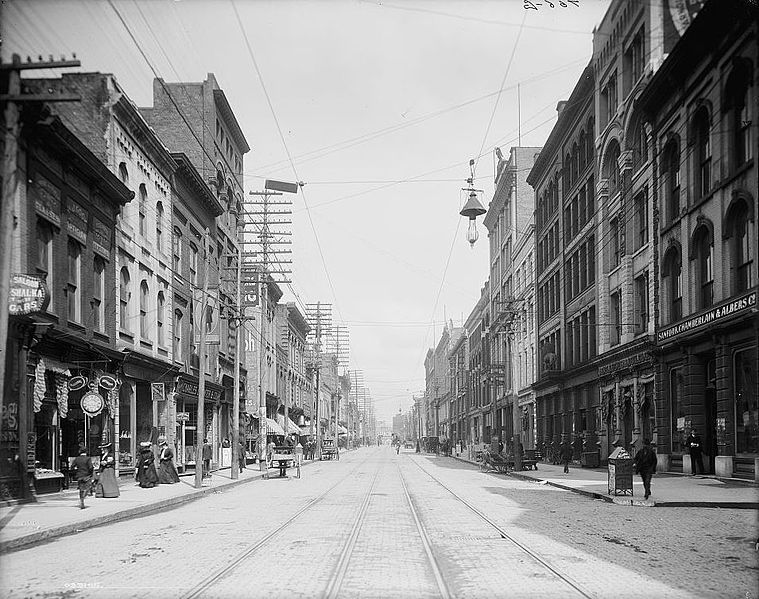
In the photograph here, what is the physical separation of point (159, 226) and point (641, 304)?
20.9 meters

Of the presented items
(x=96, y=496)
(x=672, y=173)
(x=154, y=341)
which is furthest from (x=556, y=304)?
(x=96, y=496)

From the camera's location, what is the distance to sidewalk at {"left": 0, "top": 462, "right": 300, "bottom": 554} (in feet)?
51.1

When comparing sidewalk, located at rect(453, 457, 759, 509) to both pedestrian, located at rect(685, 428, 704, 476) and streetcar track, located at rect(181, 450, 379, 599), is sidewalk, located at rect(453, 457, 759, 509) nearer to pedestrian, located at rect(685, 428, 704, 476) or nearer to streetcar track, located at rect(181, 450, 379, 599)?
pedestrian, located at rect(685, 428, 704, 476)

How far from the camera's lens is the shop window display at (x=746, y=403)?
81.9 feet

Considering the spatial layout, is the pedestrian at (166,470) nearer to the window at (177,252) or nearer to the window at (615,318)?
the window at (177,252)

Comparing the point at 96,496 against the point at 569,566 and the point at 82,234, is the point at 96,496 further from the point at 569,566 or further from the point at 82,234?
the point at 569,566

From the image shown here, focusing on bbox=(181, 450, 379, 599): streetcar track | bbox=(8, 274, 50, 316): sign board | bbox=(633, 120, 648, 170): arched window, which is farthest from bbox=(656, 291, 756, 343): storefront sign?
bbox=(8, 274, 50, 316): sign board

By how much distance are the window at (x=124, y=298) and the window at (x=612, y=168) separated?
21971 mm

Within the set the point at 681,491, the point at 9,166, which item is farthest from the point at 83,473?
the point at 681,491

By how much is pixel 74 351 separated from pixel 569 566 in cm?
1863

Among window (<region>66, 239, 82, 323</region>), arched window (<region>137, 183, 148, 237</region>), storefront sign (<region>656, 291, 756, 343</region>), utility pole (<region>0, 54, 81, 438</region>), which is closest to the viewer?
utility pole (<region>0, 54, 81, 438</region>)

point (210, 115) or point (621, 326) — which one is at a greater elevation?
point (210, 115)

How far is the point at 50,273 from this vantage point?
81.0 feet

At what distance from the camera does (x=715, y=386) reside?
27.8 meters
